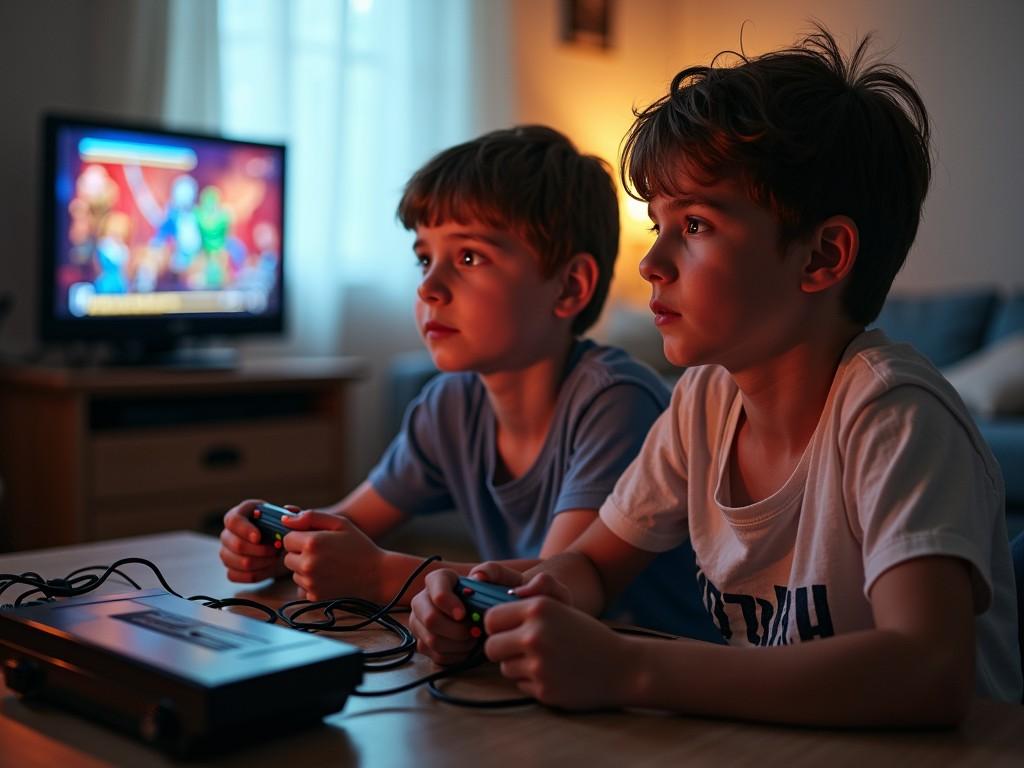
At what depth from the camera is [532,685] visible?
0.64 metres

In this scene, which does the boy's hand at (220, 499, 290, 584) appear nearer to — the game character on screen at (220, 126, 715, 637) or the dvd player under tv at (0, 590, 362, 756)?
the game character on screen at (220, 126, 715, 637)

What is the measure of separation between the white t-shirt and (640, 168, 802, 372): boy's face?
0.07 m

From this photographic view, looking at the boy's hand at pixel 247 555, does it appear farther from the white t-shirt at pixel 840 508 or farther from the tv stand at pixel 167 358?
the tv stand at pixel 167 358

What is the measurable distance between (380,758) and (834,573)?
384 mm

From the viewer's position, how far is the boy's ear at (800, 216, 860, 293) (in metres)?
0.85

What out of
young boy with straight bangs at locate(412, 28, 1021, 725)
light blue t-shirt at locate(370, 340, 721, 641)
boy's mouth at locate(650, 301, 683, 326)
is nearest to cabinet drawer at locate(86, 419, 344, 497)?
light blue t-shirt at locate(370, 340, 721, 641)

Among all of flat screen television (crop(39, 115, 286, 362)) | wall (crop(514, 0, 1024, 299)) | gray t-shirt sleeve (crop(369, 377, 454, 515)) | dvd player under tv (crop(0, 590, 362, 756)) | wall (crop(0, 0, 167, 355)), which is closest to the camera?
dvd player under tv (crop(0, 590, 362, 756))

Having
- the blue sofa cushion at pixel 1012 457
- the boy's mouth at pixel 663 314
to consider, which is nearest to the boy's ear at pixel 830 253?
the boy's mouth at pixel 663 314

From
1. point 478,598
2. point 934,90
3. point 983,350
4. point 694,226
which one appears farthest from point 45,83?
point 934,90

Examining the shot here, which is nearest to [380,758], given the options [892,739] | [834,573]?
[892,739]

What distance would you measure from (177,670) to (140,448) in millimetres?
2222

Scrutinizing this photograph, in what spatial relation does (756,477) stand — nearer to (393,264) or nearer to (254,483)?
(254,483)

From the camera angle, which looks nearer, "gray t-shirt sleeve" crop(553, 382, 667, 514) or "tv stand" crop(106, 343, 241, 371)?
"gray t-shirt sleeve" crop(553, 382, 667, 514)

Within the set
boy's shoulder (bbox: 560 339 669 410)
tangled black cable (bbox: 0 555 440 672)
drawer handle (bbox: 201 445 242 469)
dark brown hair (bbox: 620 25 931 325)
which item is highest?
dark brown hair (bbox: 620 25 931 325)
